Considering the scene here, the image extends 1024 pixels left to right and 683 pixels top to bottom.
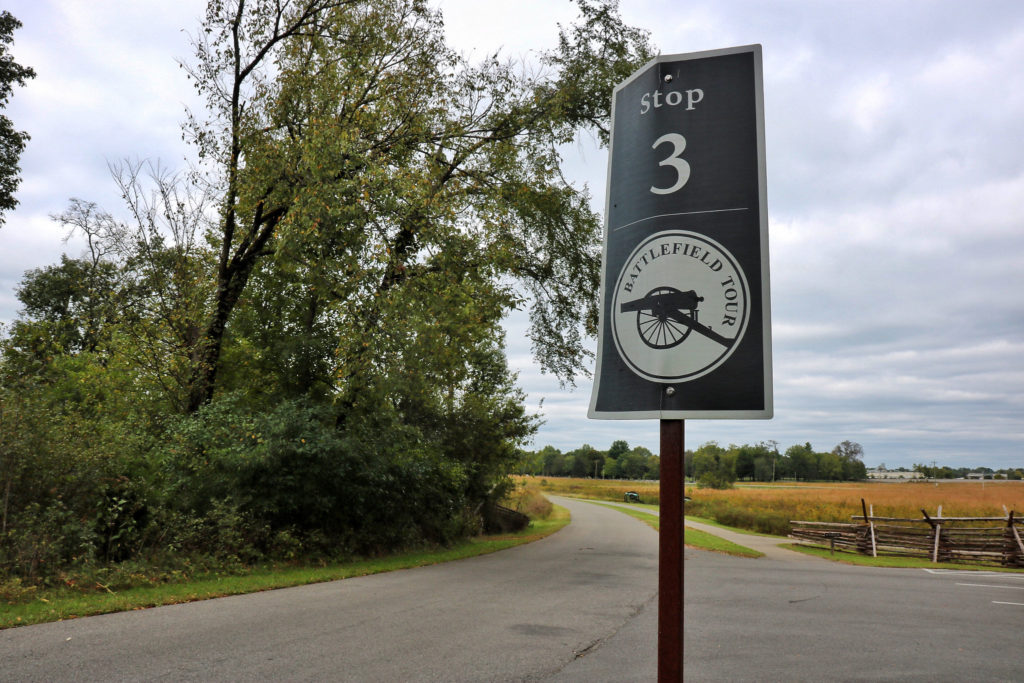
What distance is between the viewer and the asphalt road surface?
6.02 metres

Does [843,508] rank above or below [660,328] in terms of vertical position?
below

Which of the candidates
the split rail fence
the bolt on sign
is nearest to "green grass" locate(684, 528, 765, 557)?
the split rail fence

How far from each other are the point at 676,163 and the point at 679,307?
53cm

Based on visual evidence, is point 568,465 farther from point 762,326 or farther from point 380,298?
point 762,326

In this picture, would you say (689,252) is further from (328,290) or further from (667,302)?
(328,290)

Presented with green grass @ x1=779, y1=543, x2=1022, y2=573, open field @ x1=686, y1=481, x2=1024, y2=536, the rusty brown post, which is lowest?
green grass @ x1=779, y1=543, x2=1022, y2=573

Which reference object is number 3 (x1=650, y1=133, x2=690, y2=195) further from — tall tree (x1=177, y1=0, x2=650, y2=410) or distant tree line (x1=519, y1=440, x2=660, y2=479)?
distant tree line (x1=519, y1=440, x2=660, y2=479)

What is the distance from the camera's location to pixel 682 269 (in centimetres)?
228

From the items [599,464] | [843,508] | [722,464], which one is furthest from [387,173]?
[599,464]

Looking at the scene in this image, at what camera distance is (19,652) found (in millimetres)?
6113

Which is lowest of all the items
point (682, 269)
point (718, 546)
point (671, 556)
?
point (718, 546)

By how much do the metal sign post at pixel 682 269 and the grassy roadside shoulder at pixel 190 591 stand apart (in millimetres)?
8022

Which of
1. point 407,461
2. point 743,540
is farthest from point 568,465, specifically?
point 407,461

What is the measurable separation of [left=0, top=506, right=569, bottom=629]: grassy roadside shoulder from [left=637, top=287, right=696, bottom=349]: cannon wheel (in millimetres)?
8139
